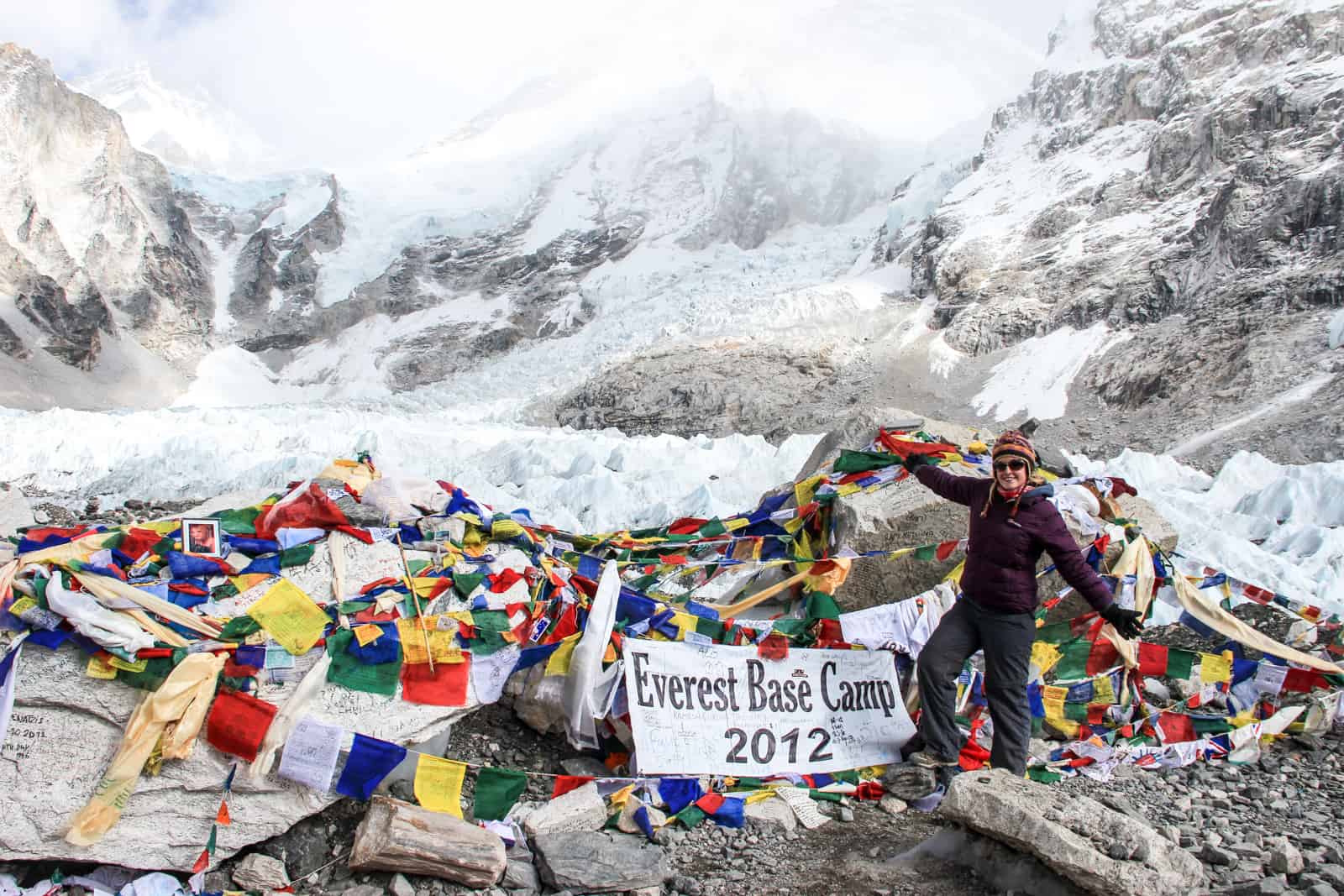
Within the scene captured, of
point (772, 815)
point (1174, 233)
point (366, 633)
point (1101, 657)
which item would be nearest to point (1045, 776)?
point (1101, 657)

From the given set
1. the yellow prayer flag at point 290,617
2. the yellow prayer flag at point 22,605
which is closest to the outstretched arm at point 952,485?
the yellow prayer flag at point 290,617

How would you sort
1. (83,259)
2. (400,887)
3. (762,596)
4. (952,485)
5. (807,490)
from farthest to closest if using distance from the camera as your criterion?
(83,259) < (807,490) < (762,596) < (952,485) < (400,887)

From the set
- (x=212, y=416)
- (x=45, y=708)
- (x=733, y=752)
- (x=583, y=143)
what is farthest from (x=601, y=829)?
(x=583, y=143)

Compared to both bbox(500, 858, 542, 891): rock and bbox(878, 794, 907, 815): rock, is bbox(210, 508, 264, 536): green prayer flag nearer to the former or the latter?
bbox(500, 858, 542, 891): rock

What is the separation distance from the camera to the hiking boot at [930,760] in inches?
171

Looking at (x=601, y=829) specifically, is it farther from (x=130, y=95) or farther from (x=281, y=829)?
(x=130, y=95)

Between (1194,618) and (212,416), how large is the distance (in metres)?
20.9

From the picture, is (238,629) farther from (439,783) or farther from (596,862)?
(596,862)

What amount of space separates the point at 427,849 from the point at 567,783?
84 cm

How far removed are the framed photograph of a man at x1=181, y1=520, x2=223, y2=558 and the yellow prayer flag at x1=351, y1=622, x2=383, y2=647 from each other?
3.19 feet

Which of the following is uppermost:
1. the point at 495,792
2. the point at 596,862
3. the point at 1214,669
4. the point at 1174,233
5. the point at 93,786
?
the point at 93,786

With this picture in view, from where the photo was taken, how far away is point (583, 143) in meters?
86.2

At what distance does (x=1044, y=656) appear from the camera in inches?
207

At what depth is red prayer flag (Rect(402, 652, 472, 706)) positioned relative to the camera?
14.1ft
